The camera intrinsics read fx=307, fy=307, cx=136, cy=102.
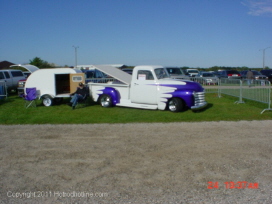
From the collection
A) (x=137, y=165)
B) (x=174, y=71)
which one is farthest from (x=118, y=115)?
(x=174, y=71)

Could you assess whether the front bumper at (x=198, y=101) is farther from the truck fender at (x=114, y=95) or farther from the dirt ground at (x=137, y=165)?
the truck fender at (x=114, y=95)

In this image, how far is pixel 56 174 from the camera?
5.88 metres

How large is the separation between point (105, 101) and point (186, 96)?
13.5 ft

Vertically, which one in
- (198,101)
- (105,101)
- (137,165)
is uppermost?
(198,101)

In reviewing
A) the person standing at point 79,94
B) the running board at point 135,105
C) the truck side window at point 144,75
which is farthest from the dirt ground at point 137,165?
the person standing at point 79,94

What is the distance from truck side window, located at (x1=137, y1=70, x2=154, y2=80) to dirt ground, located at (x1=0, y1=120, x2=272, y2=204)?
3.98m

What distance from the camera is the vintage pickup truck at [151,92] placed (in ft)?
41.8

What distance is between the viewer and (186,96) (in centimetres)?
1257

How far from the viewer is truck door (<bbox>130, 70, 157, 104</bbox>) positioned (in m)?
13.2

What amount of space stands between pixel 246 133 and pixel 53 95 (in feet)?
31.6

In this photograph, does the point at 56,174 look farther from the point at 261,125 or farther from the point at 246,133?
the point at 261,125

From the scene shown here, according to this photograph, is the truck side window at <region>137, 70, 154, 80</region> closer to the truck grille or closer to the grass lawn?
the grass lawn

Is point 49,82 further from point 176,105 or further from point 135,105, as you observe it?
point 176,105

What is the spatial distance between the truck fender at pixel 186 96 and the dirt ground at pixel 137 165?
2.68m
